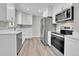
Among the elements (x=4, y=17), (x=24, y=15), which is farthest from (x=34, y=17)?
(x=4, y=17)

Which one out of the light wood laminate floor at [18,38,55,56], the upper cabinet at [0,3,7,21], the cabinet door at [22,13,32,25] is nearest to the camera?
the upper cabinet at [0,3,7,21]

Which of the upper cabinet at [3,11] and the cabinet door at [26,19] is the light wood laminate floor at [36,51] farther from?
the cabinet door at [26,19]

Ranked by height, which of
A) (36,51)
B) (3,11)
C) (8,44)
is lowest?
(36,51)

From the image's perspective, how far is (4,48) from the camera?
3.37m

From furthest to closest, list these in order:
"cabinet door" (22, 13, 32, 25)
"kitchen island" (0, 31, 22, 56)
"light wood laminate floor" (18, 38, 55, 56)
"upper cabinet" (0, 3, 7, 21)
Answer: "cabinet door" (22, 13, 32, 25) → "light wood laminate floor" (18, 38, 55, 56) → "upper cabinet" (0, 3, 7, 21) → "kitchen island" (0, 31, 22, 56)

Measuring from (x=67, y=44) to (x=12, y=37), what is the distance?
5.06ft

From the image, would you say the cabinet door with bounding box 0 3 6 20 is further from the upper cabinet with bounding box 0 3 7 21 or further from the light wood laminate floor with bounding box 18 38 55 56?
the light wood laminate floor with bounding box 18 38 55 56

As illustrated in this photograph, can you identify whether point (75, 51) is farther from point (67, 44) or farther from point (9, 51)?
point (9, 51)

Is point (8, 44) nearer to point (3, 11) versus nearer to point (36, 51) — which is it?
point (3, 11)

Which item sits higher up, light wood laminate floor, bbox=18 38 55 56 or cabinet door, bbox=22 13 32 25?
cabinet door, bbox=22 13 32 25

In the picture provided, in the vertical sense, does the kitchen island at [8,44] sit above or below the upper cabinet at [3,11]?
below

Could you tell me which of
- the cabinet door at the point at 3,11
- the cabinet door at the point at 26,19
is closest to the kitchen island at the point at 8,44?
the cabinet door at the point at 3,11

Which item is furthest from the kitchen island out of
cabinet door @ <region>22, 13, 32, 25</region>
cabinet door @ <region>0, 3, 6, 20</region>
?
cabinet door @ <region>22, 13, 32, 25</region>

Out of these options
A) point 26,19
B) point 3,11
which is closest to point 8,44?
point 3,11
